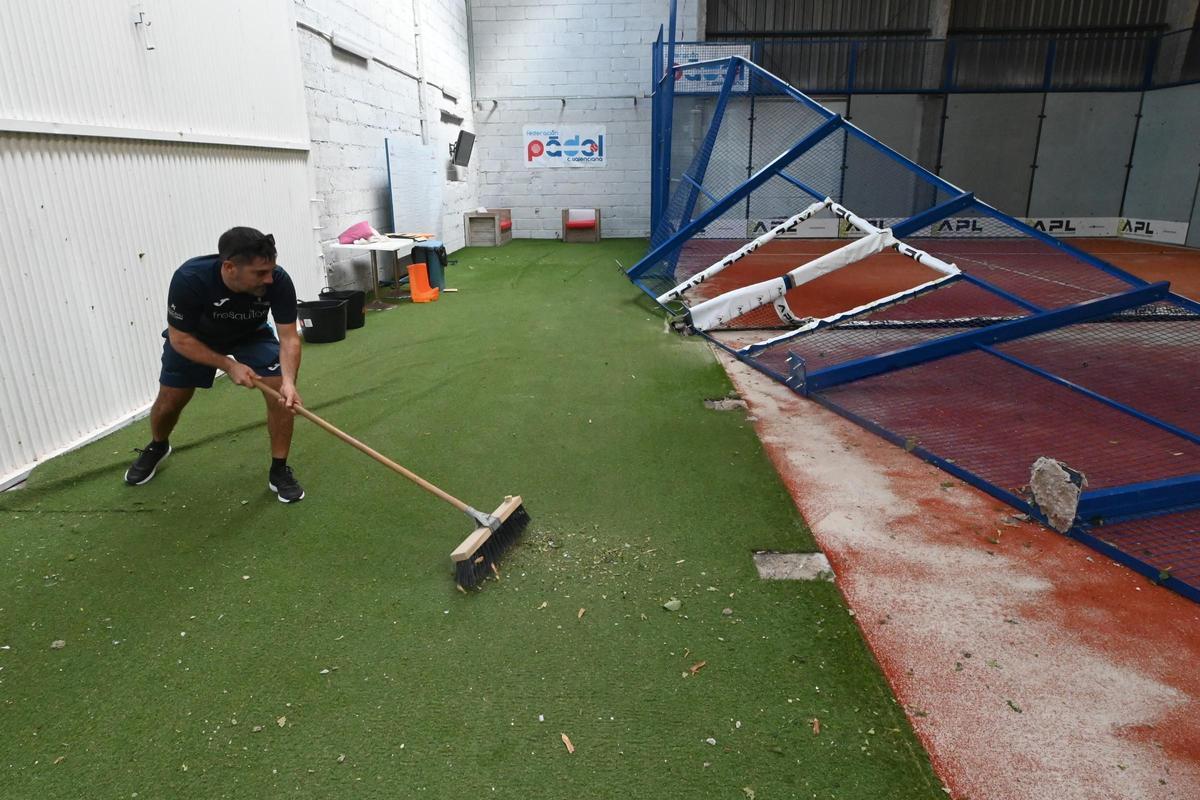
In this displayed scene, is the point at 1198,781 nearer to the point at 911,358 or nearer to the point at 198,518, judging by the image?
the point at 911,358

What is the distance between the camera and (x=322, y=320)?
5898 millimetres

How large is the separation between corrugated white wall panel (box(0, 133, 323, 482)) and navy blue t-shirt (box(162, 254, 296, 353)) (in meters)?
0.95

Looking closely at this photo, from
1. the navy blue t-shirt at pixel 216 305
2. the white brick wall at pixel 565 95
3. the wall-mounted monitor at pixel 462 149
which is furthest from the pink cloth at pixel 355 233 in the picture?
the white brick wall at pixel 565 95

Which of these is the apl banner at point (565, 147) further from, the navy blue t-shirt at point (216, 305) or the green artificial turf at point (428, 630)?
the navy blue t-shirt at point (216, 305)

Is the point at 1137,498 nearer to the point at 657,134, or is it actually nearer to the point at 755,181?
the point at 755,181

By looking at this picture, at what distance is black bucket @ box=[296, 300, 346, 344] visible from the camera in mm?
5871

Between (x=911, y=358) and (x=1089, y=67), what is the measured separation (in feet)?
43.5

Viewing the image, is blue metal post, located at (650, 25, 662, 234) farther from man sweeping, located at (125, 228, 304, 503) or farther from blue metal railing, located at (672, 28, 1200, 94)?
man sweeping, located at (125, 228, 304, 503)

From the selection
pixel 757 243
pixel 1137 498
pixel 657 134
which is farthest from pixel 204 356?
pixel 657 134

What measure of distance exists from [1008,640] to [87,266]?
4.60 meters

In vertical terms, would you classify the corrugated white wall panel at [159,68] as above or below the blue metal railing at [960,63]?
below

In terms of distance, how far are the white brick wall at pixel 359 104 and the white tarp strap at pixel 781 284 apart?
12.5 ft

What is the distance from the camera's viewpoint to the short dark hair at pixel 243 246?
2734mm

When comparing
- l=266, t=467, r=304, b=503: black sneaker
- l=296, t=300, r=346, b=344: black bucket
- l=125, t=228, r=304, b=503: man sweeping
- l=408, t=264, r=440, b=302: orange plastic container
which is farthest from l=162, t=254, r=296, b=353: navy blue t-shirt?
l=408, t=264, r=440, b=302: orange plastic container
